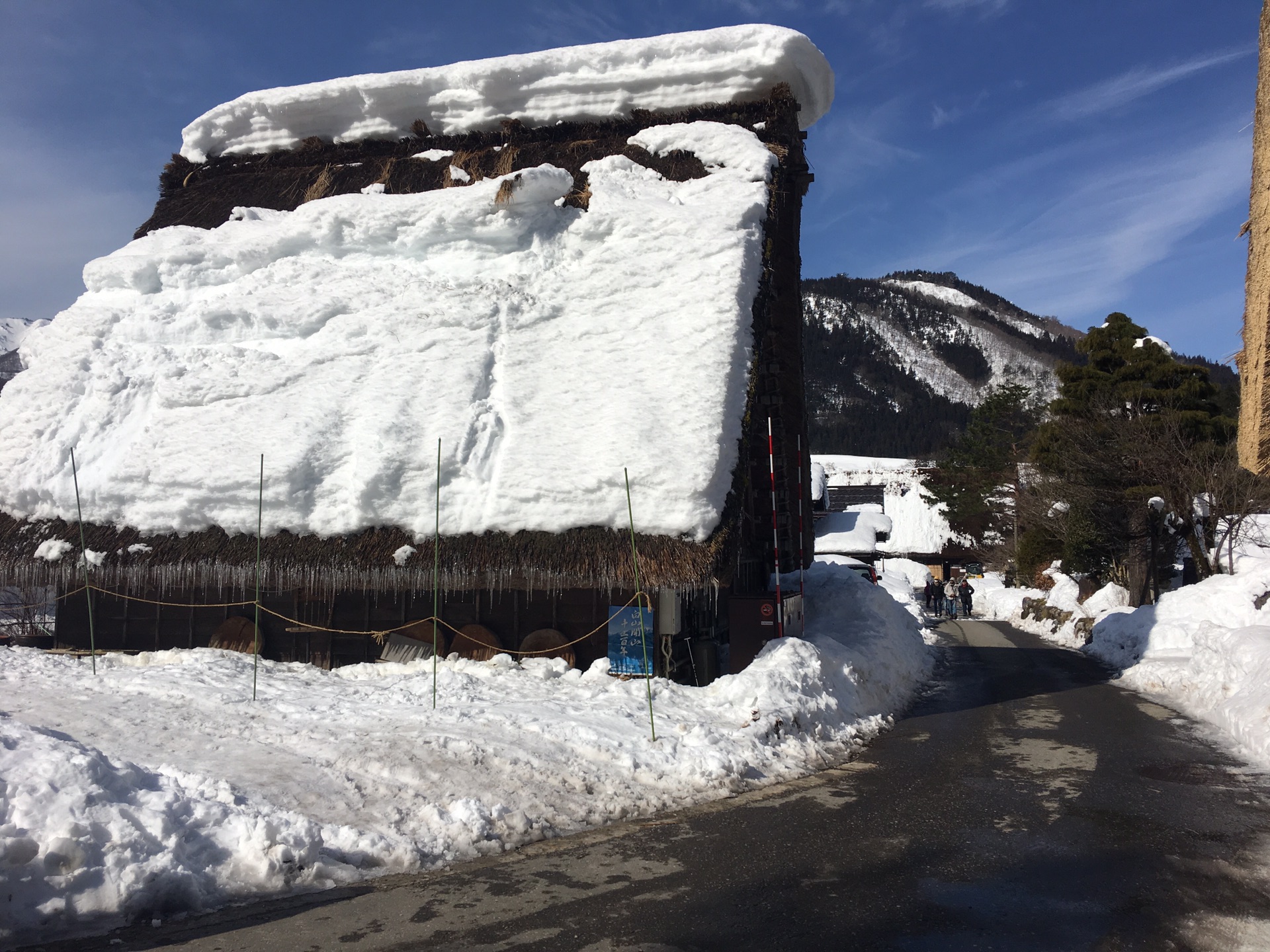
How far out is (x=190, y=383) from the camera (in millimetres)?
11797

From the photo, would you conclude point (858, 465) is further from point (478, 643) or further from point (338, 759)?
point (338, 759)

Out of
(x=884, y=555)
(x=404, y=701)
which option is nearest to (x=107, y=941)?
(x=404, y=701)

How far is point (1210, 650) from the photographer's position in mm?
11805

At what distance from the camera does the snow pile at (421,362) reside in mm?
10094

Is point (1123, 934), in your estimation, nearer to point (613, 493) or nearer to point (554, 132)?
point (613, 493)

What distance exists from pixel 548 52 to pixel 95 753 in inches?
573

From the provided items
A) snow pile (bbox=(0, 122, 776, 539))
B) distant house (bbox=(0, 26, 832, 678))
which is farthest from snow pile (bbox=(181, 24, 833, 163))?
snow pile (bbox=(0, 122, 776, 539))

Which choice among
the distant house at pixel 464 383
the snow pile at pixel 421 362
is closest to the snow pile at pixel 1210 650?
the distant house at pixel 464 383

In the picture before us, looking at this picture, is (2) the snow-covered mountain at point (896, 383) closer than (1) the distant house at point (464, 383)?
No

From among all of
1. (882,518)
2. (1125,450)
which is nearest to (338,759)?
(1125,450)

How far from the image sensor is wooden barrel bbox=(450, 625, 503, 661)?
10.8 metres

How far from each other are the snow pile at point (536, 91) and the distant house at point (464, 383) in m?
0.08

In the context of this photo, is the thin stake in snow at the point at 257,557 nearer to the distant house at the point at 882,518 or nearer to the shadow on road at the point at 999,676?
the shadow on road at the point at 999,676

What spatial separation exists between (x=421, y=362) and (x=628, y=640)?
188 inches
